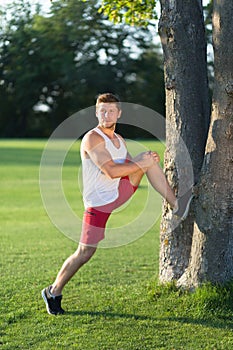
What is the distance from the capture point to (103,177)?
203 inches

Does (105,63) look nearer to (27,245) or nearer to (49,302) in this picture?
(27,245)

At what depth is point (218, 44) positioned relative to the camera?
5176mm

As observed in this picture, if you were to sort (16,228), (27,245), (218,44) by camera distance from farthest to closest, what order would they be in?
(16,228) < (27,245) < (218,44)

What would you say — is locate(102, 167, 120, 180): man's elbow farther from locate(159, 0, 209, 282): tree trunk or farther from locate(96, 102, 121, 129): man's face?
locate(159, 0, 209, 282): tree trunk

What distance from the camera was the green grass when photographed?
4.65 meters

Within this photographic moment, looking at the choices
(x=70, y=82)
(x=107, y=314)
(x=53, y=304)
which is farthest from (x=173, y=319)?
(x=70, y=82)

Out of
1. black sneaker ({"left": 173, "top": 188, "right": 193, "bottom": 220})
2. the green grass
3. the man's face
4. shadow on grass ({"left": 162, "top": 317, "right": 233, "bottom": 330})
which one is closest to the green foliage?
the green grass

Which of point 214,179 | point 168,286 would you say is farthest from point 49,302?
point 214,179

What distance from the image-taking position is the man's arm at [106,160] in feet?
16.5

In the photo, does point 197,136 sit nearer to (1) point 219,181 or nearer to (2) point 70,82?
(1) point 219,181

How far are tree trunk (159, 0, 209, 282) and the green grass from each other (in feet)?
1.50

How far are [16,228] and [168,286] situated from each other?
5.60 metres

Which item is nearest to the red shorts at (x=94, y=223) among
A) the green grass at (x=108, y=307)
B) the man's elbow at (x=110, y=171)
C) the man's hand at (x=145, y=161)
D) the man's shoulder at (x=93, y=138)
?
the man's elbow at (x=110, y=171)

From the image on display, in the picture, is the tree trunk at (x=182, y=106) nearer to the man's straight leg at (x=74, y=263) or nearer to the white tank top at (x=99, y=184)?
the white tank top at (x=99, y=184)
